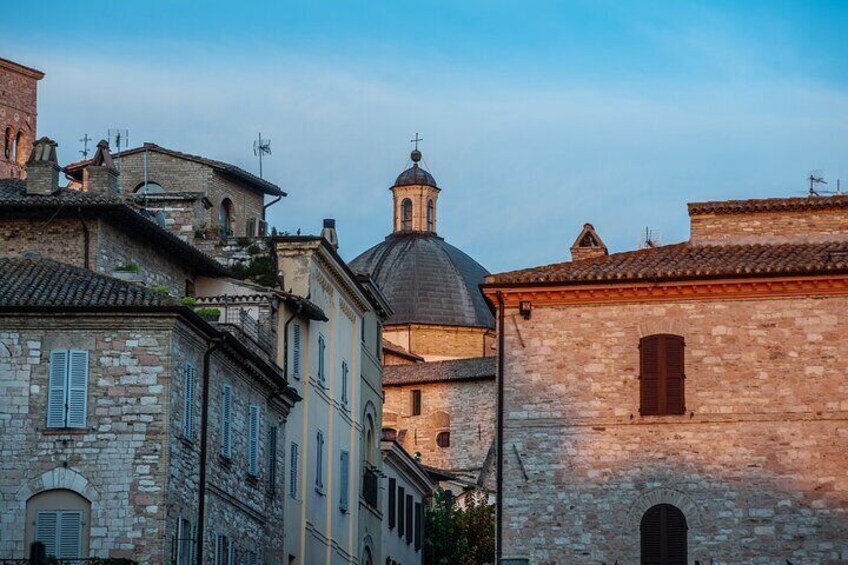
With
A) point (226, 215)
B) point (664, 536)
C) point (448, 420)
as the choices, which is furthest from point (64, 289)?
point (448, 420)

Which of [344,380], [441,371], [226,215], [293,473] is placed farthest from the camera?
[441,371]

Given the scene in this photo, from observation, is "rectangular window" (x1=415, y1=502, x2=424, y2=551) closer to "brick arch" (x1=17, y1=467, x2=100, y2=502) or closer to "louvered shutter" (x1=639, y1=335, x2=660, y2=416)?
"louvered shutter" (x1=639, y1=335, x2=660, y2=416)

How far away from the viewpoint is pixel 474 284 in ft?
340

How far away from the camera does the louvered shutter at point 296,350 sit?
4850 cm

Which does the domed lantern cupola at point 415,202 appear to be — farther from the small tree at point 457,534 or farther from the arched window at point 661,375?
the arched window at point 661,375

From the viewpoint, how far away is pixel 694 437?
42.4 m

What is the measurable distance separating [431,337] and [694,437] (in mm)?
58891

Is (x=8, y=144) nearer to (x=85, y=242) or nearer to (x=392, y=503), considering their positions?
(x=392, y=503)

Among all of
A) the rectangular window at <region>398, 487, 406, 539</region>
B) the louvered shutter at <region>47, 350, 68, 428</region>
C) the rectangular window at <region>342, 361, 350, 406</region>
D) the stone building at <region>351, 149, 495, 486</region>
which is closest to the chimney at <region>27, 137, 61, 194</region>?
the louvered shutter at <region>47, 350, 68, 428</region>

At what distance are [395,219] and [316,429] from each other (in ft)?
196

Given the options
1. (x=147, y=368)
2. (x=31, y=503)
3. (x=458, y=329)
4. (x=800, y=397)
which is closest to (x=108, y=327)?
(x=147, y=368)

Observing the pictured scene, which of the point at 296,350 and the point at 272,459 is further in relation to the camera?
the point at 296,350

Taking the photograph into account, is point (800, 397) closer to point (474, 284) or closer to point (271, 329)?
point (271, 329)

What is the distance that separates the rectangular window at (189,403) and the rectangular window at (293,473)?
9.27 metres
